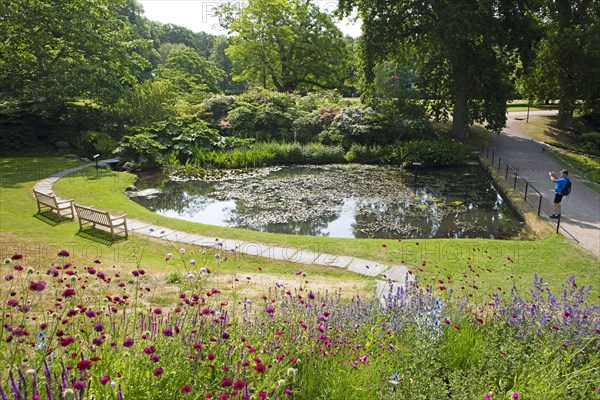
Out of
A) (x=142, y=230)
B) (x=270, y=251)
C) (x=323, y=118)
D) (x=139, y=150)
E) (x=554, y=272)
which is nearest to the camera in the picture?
(x=554, y=272)

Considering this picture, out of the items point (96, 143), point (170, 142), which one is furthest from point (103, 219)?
point (96, 143)

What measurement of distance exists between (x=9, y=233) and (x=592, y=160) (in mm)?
22927

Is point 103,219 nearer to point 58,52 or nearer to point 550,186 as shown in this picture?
point 550,186

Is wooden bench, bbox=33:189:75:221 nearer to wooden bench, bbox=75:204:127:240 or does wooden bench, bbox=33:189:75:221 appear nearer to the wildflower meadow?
wooden bench, bbox=75:204:127:240

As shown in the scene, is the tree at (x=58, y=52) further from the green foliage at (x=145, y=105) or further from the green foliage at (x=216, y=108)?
the green foliage at (x=216, y=108)

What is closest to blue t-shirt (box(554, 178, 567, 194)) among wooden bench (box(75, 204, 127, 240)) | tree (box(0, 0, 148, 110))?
wooden bench (box(75, 204, 127, 240))

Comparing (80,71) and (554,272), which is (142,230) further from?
(80,71)

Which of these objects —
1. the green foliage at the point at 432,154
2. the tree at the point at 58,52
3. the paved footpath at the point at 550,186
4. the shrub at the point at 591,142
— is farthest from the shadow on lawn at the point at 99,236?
the shrub at the point at 591,142

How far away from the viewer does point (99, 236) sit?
9.91 metres

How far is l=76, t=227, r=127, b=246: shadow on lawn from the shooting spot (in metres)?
9.59

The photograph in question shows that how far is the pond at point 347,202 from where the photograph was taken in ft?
39.6

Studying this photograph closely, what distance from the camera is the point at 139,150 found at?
1958cm

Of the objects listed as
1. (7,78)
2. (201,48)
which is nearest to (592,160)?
(7,78)

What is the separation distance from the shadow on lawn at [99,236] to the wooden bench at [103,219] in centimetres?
11
